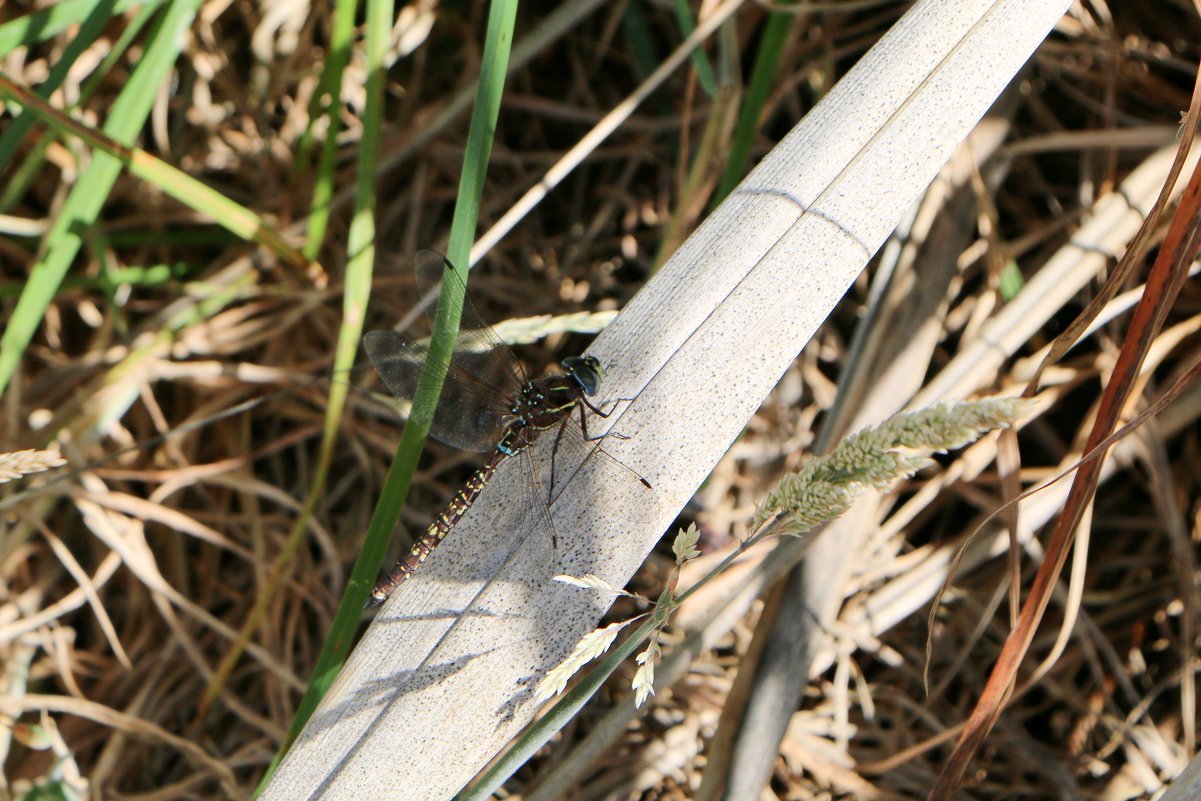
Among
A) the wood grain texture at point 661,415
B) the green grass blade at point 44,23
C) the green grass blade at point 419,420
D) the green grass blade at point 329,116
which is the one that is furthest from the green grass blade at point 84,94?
the wood grain texture at point 661,415

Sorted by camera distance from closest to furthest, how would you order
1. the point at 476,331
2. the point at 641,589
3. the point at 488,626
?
the point at 488,626 → the point at 476,331 → the point at 641,589

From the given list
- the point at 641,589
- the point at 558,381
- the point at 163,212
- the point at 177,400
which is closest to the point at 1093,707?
the point at 641,589

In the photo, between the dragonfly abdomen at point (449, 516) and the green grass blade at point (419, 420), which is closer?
the green grass blade at point (419, 420)

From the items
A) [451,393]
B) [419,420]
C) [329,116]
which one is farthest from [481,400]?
A: [329,116]

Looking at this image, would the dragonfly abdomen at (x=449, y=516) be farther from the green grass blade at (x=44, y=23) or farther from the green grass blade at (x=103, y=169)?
the green grass blade at (x=44, y=23)

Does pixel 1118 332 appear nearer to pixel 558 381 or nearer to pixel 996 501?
pixel 996 501

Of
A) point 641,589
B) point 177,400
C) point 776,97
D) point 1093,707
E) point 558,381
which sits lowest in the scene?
point 1093,707

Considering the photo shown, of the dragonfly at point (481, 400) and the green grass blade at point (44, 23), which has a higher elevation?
the green grass blade at point (44, 23)

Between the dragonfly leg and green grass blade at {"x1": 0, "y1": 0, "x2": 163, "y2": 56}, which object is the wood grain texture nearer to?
the dragonfly leg

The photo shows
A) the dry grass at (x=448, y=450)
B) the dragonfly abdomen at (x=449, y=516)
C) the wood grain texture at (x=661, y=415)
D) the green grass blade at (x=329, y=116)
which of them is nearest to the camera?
the wood grain texture at (x=661, y=415)
